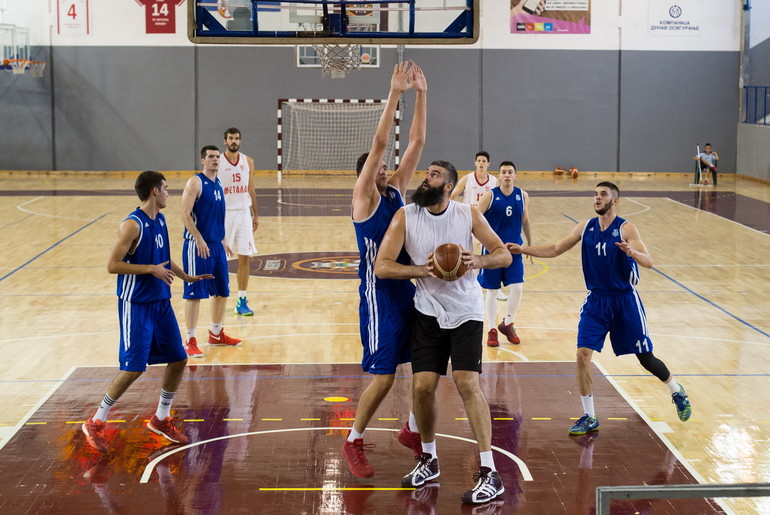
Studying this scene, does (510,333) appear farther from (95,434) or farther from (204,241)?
(95,434)

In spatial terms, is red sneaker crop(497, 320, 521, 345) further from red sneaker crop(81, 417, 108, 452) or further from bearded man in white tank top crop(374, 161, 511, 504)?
red sneaker crop(81, 417, 108, 452)

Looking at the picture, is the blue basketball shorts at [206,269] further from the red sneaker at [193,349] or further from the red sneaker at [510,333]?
the red sneaker at [510,333]

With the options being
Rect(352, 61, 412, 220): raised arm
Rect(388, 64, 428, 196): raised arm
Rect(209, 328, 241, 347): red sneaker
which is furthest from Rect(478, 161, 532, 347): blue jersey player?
Rect(352, 61, 412, 220): raised arm

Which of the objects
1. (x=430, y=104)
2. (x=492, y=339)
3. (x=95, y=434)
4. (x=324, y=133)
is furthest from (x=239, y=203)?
(x=430, y=104)

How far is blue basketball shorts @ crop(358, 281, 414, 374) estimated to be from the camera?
577cm

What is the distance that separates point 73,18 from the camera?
2650 centimetres

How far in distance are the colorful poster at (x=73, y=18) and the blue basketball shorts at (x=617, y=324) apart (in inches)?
909

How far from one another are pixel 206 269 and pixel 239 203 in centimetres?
158

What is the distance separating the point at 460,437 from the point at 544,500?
3.76 ft

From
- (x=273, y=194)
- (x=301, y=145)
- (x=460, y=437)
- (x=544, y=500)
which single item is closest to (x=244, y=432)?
(x=460, y=437)

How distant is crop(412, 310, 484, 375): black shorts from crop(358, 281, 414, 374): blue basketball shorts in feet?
0.52

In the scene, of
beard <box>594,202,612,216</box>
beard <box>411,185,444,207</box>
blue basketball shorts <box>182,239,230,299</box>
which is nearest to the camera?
beard <box>411,185,444,207</box>

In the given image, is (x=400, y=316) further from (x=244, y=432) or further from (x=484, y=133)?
(x=484, y=133)

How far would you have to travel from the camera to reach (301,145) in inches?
1076
